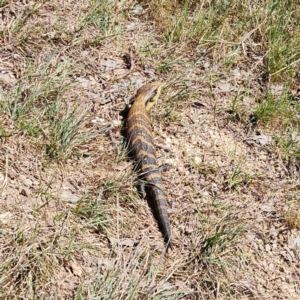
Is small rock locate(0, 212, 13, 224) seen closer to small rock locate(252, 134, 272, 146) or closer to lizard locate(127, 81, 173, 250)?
lizard locate(127, 81, 173, 250)

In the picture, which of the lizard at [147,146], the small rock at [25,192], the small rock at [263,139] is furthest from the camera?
the small rock at [263,139]

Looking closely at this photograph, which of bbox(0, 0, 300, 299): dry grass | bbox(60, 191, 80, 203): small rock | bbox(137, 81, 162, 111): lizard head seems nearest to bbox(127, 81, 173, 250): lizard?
bbox(137, 81, 162, 111): lizard head

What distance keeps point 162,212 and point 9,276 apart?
1.44 metres

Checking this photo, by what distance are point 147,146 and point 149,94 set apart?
619 mm

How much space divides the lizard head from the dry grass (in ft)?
0.51

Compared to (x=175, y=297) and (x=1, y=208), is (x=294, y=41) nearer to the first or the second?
(x=175, y=297)

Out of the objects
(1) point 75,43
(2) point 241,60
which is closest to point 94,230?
(1) point 75,43

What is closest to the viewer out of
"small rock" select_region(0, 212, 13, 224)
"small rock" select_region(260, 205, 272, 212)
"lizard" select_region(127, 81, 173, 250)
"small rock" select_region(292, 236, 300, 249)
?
"small rock" select_region(0, 212, 13, 224)

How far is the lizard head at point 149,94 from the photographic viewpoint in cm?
525

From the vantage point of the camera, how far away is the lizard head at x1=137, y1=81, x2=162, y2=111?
5246mm

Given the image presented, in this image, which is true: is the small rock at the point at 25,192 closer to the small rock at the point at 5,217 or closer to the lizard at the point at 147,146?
the small rock at the point at 5,217

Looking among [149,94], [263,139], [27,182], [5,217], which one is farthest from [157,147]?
[5,217]

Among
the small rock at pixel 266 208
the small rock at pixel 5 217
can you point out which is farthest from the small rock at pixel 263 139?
the small rock at pixel 5 217

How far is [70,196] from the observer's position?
4.41 meters
